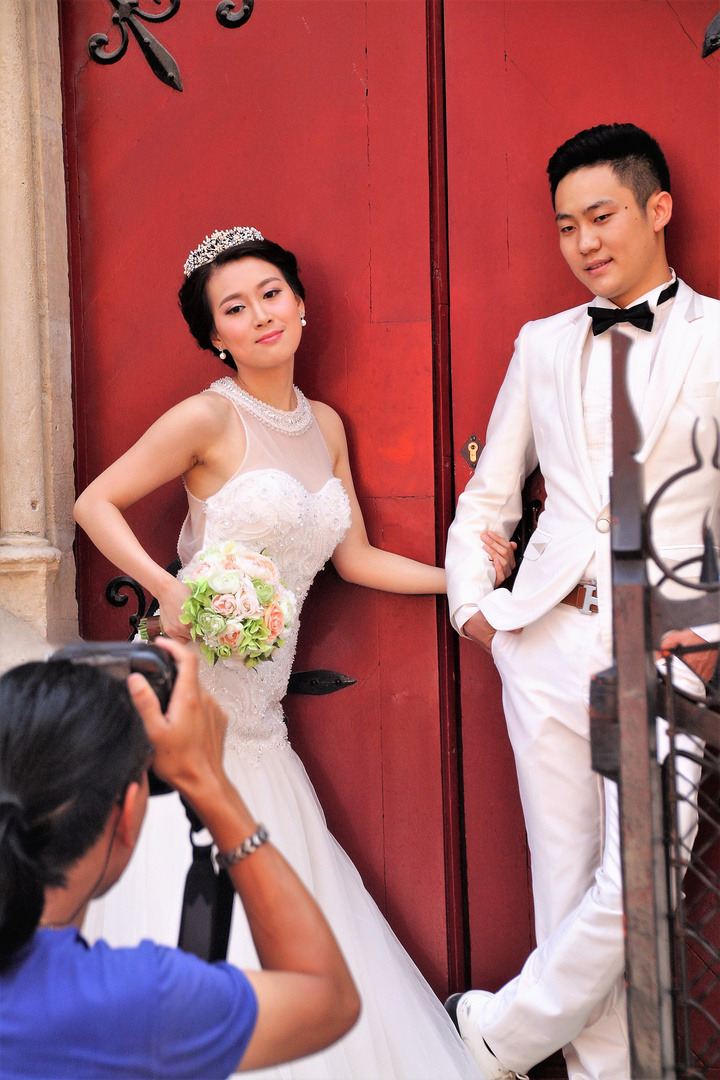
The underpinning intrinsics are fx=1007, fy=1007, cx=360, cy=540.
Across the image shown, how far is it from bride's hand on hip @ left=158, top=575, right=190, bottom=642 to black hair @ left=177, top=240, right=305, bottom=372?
727mm

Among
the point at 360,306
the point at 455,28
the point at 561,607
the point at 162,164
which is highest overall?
the point at 455,28

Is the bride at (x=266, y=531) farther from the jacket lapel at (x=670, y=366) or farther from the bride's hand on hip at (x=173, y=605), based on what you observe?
the jacket lapel at (x=670, y=366)

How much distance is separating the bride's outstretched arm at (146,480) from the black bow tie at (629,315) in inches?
39.4

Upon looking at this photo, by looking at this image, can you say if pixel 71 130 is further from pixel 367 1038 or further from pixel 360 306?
pixel 367 1038

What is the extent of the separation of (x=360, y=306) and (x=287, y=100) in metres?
0.65

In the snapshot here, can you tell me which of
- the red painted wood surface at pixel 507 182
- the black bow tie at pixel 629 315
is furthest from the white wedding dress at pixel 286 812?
the black bow tie at pixel 629 315

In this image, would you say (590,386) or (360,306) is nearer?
(590,386)

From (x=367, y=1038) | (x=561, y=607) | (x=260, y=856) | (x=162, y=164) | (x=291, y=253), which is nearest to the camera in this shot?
(x=260, y=856)

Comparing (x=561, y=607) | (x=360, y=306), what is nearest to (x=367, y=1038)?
(x=561, y=607)

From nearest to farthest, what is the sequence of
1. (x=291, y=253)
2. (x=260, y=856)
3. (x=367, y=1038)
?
(x=260, y=856)
(x=367, y=1038)
(x=291, y=253)

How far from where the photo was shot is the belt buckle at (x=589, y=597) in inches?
94.3

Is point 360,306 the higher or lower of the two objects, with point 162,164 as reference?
lower

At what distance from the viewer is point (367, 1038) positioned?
7.38 ft

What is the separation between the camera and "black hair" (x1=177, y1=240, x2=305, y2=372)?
2.67 meters
